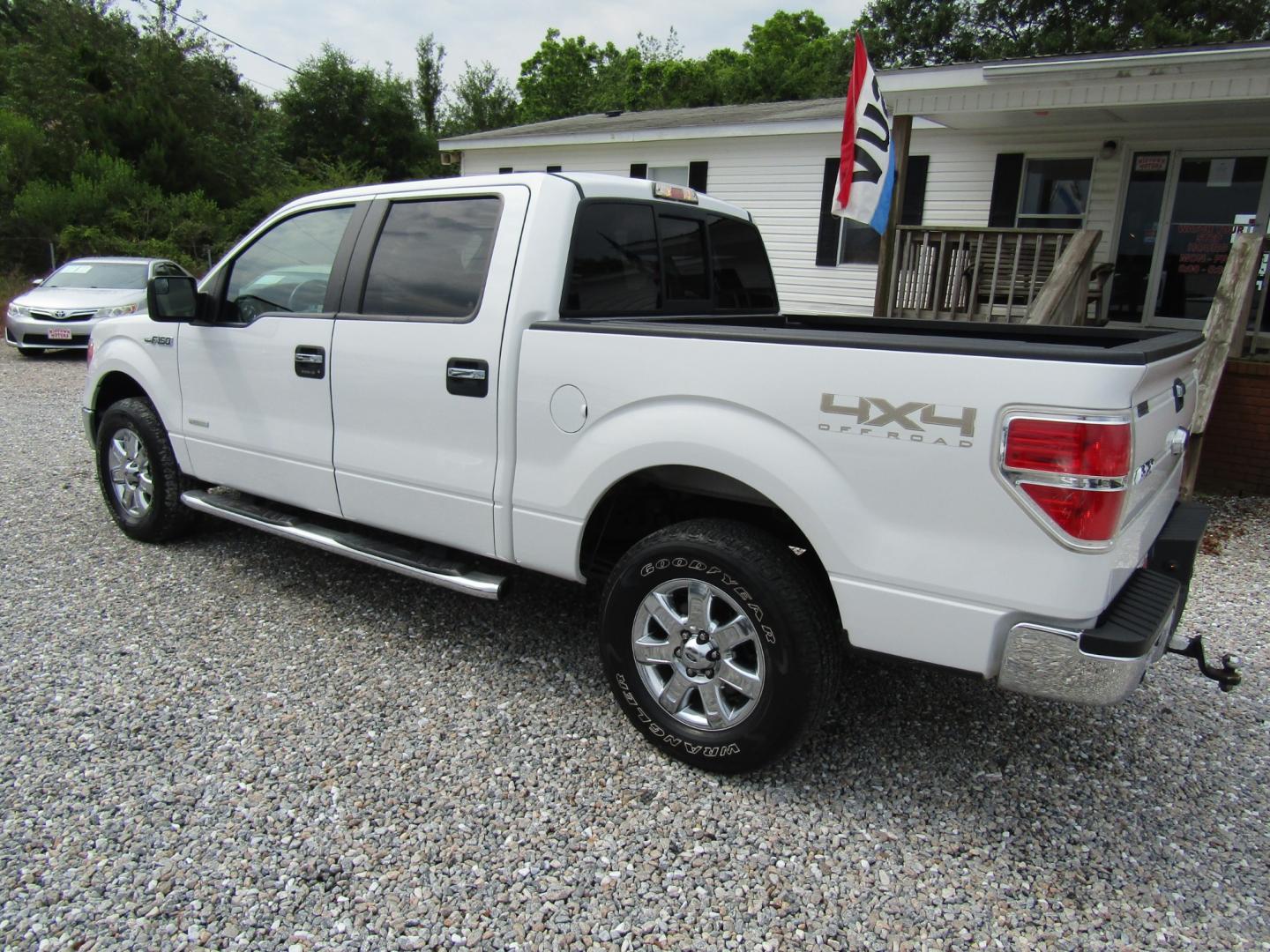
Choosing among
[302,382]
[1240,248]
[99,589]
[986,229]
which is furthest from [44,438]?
[1240,248]

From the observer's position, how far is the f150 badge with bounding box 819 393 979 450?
2191mm

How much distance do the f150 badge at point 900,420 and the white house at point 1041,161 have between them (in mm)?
7532

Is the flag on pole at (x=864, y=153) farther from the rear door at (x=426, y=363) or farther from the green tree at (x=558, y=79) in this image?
the green tree at (x=558, y=79)

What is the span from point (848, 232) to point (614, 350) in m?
11.1

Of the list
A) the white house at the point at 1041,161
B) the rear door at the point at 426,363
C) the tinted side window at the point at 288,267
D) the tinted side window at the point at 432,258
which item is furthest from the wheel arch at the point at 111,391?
the white house at the point at 1041,161

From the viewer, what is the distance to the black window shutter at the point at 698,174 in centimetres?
1417

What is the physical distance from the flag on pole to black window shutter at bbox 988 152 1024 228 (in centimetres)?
464

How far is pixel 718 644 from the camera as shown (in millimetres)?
2744

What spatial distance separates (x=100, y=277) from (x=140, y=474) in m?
10.3

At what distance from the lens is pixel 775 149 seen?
43.5ft

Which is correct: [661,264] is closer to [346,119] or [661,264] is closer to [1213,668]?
[1213,668]

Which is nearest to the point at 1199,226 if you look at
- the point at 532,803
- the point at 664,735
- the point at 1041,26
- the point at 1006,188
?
the point at 1006,188

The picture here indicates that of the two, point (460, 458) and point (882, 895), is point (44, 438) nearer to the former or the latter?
point (460, 458)

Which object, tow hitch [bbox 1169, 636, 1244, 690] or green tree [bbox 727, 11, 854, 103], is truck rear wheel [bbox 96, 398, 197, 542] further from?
green tree [bbox 727, 11, 854, 103]
